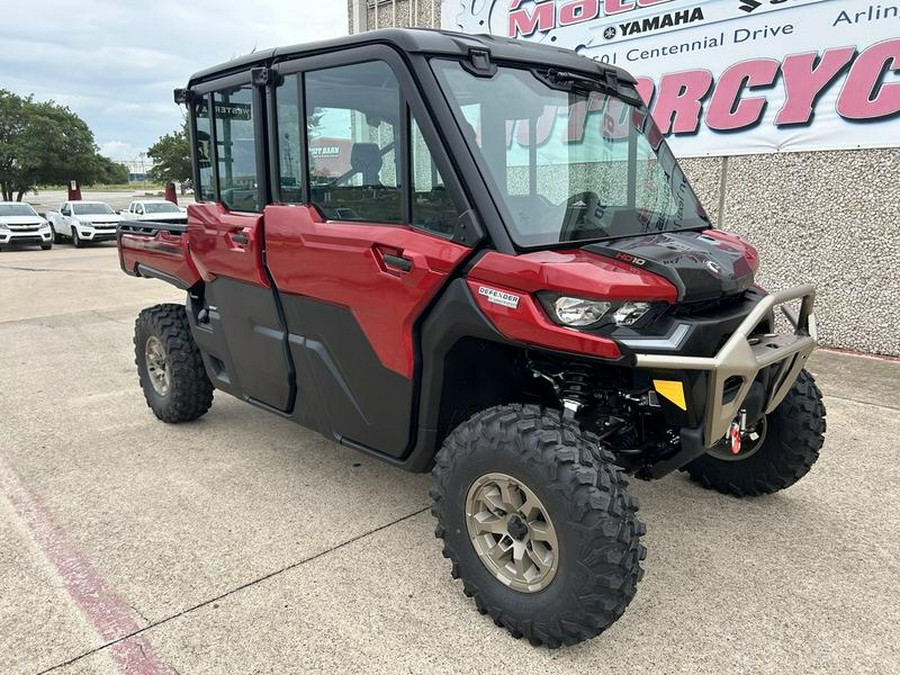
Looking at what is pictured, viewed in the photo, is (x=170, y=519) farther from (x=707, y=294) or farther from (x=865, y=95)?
(x=865, y=95)

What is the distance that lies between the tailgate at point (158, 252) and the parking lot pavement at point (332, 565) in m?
1.08

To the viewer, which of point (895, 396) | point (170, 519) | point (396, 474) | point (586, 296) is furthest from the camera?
point (895, 396)

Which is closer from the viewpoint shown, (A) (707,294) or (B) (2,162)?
(A) (707,294)

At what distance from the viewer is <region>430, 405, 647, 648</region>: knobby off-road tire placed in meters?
2.33

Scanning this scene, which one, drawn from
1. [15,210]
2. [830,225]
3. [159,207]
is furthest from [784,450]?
[15,210]

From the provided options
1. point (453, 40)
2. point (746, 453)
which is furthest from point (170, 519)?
point (746, 453)

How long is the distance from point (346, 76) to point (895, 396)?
4788 mm

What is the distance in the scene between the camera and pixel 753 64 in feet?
22.5

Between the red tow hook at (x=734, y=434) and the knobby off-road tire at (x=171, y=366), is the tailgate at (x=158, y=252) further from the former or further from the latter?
the red tow hook at (x=734, y=434)

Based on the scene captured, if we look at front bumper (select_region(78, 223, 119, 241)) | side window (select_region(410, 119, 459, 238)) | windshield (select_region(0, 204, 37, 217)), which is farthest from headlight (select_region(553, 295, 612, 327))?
front bumper (select_region(78, 223, 119, 241))

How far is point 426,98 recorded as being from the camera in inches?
104

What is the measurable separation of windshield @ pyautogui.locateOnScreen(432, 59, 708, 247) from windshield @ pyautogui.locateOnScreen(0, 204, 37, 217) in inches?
886

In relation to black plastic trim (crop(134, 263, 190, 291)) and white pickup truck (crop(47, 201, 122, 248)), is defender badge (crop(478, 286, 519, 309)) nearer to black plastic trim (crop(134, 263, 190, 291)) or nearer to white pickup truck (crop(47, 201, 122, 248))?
black plastic trim (crop(134, 263, 190, 291))

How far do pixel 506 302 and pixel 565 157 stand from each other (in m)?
0.84
